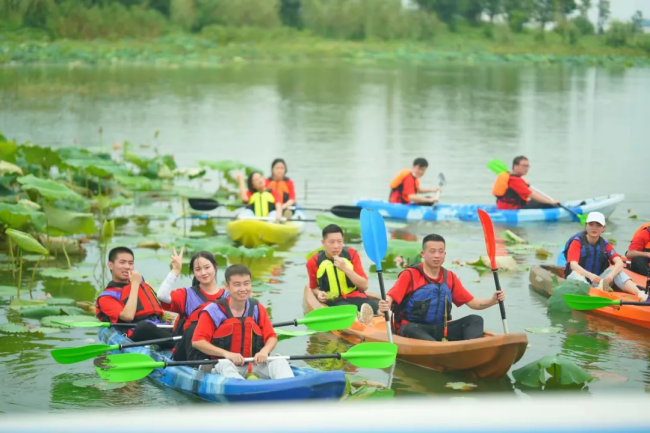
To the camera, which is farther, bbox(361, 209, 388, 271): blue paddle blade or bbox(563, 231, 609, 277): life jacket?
bbox(563, 231, 609, 277): life jacket

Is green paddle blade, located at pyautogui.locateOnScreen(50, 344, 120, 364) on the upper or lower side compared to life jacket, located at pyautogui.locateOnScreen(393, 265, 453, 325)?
lower

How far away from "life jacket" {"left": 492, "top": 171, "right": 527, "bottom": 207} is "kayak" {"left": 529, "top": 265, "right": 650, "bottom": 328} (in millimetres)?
3377

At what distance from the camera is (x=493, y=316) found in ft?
26.2

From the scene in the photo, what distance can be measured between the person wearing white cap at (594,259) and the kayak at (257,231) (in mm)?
3602

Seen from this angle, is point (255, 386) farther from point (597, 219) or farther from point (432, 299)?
point (597, 219)

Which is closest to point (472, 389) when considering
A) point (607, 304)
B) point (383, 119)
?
point (607, 304)

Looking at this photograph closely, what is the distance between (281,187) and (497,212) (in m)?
2.82

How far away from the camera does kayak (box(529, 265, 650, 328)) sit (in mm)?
7336

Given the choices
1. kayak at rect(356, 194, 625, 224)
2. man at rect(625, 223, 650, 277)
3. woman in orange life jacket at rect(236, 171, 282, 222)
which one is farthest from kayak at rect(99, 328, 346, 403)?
kayak at rect(356, 194, 625, 224)

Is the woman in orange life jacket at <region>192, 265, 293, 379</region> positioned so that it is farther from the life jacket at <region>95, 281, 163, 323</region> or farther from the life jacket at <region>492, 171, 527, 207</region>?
the life jacket at <region>492, 171, 527, 207</region>

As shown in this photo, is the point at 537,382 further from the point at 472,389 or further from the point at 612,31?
the point at 612,31

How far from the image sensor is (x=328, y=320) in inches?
236

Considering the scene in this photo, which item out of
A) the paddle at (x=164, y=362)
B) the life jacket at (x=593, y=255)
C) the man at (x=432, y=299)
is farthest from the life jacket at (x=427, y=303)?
the life jacket at (x=593, y=255)

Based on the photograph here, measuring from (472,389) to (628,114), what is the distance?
73.5 feet
